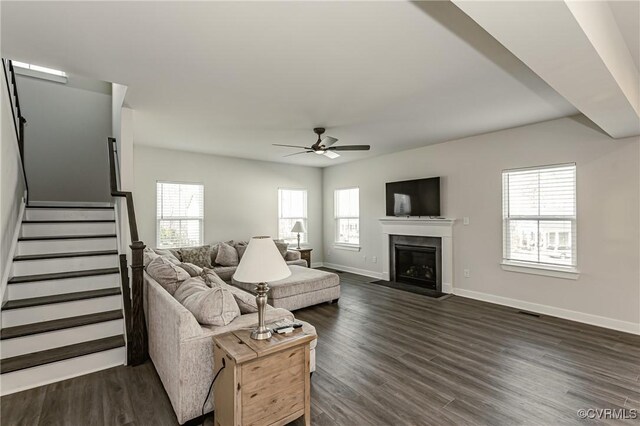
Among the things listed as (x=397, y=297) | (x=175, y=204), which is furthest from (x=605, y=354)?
(x=175, y=204)

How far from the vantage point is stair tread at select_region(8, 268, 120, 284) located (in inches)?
120

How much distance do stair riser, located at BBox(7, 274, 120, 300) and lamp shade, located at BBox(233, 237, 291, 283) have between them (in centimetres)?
225

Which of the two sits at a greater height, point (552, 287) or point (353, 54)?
point (353, 54)

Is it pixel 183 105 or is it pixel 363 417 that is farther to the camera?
pixel 183 105

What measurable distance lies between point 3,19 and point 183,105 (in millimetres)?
1706

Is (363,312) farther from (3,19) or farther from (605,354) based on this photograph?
(3,19)

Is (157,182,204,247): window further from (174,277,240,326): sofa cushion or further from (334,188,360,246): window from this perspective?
(174,277,240,326): sofa cushion

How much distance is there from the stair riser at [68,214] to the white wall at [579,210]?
527 centimetres

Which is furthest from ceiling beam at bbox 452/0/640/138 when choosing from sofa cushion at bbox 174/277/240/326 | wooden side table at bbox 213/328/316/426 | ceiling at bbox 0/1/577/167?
sofa cushion at bbox 174/277/240/326

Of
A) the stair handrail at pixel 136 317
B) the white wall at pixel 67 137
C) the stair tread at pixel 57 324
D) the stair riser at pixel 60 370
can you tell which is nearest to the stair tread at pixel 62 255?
the stair tread at pixel 57 324

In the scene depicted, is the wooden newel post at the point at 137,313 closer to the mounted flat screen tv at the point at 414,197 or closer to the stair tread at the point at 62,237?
the stair tread at the point at 62,237

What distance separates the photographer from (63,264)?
3.38m

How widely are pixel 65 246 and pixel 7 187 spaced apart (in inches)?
33.1

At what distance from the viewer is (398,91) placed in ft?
10.8
